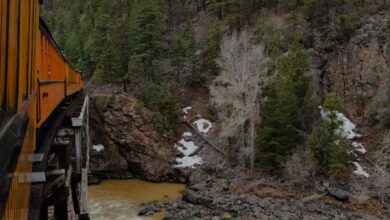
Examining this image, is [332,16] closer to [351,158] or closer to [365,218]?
[351,158]

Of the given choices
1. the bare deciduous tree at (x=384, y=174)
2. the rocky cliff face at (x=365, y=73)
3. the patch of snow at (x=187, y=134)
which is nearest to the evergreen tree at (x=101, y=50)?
the patch of snow at (x=187, y=134)

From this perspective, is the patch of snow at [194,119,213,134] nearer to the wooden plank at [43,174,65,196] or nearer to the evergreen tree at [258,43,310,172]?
the evergreen tree at [258,43,310,172]

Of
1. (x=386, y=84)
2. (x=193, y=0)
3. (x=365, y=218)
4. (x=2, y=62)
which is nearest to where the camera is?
(x=2, y=62)

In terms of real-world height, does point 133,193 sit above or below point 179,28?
below

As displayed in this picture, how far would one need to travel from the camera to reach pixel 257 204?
74.0 feet

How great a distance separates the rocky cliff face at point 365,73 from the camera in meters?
31.4

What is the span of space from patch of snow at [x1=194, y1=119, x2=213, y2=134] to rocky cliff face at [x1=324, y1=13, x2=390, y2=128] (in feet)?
39.9

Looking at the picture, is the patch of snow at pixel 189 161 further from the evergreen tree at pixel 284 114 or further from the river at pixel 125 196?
the evergreen tree at pixel 284 114

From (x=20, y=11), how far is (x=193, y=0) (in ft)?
195

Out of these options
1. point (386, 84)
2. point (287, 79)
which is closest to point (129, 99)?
point (287, 79)

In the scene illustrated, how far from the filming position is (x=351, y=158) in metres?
26.1

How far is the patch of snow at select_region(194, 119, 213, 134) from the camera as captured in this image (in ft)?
116

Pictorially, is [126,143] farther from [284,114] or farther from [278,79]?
[278,79]

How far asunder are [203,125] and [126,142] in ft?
26.6
